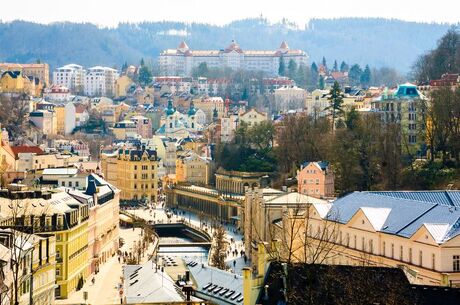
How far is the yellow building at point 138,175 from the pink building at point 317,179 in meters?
41.1

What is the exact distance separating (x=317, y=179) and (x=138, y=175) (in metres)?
43.9

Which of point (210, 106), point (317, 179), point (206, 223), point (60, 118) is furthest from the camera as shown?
point (210, 106)

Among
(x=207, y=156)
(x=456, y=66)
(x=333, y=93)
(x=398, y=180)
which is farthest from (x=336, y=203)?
(x=207, y=156)

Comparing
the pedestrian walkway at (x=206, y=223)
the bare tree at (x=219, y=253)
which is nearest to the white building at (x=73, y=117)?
the pedestrian walkway at (x=206, y=223)

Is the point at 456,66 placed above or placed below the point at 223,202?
above

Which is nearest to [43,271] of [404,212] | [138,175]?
[404,212]

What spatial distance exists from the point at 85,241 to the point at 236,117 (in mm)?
75758

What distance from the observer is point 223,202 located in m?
105

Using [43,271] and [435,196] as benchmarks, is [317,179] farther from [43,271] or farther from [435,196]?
[43,271]

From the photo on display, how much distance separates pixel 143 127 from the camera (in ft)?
574

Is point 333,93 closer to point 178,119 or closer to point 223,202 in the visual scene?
point 223,202

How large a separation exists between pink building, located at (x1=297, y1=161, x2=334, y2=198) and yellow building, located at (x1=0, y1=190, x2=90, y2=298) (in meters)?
21.1

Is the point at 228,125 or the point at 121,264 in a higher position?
the point at 228,125

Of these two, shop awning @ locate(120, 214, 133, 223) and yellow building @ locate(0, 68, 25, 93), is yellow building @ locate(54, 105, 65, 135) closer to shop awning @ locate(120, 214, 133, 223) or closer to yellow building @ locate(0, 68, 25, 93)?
yellow building @ locate(0, 68, 25, 93)
